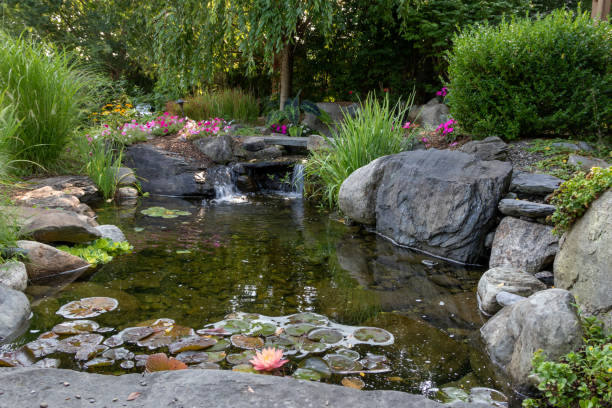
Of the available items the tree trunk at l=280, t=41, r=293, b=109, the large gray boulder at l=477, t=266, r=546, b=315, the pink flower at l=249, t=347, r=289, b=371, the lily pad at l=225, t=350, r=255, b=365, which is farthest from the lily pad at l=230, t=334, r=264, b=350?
the tree trunk at l=280, t=41, r=293, b=109

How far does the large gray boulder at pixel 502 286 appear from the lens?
2.84m

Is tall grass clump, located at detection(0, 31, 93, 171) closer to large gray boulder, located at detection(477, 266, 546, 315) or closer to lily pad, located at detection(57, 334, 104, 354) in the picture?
lily pad, located at detection(57, 334, 104, 354)

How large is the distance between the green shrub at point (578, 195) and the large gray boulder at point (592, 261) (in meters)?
0.04

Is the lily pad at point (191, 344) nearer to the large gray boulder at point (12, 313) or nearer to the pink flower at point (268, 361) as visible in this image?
the pink flower at point (268, 361)

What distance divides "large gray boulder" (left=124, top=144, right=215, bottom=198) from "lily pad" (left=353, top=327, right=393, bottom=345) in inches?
212

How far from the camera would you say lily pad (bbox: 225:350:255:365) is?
2182mm

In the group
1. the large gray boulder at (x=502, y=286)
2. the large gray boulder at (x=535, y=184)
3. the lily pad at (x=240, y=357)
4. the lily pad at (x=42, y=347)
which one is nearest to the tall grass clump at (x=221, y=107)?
the large gray boulder at (x=535, y=184)

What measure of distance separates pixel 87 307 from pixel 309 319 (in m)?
1.41

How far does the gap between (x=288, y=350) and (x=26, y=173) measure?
16.2ft

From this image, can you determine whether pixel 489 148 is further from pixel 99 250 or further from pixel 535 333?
pixel 99 250

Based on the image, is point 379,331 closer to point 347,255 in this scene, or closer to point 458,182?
point 347,255

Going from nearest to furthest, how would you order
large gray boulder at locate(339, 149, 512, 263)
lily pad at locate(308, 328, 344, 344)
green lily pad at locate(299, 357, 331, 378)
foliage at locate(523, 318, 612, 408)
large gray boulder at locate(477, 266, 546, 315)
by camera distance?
1. foliage at locate(523, 318, 612, 408)
2. green lily pad at locate(299, 357, 331, 378)
3. lily pad at locate(308, 328, 344, 344)
4. large gray boulder at locate(477, 266, 546, 315)
5. large gray boulder at locate(339, 149, 512, 263)

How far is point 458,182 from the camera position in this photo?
13.6 feet

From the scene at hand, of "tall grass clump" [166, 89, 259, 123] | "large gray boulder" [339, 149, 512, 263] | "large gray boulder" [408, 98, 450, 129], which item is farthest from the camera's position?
"tall grass clump" [166, 89, 259, 123]
